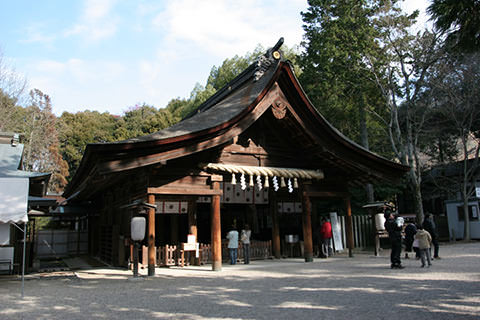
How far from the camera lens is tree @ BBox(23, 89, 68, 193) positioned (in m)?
30.6

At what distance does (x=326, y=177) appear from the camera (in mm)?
14195

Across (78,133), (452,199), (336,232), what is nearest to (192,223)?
(336,232)

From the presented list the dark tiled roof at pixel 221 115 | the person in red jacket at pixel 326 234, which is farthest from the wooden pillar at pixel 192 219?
the person in red jacket at pixel 326 234

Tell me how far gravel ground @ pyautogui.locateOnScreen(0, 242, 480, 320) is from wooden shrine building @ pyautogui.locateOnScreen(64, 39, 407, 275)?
198cm

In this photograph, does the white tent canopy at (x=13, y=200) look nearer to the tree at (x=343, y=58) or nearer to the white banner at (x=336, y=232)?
the white banner at (x=336, y=232)

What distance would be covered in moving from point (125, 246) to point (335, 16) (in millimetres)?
18795

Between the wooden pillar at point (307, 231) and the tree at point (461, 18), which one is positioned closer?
A: the tree at point (461, 18)

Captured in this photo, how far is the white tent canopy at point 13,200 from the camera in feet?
25.8

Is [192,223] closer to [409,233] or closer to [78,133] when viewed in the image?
[409,233]

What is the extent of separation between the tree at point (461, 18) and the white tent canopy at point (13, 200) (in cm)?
1067

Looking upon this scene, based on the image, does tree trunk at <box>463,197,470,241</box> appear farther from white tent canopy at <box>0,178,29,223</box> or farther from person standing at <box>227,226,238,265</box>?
white tent canopy at <box>0,178,29,223</box>

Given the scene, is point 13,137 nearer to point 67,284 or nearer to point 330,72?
point 67,284

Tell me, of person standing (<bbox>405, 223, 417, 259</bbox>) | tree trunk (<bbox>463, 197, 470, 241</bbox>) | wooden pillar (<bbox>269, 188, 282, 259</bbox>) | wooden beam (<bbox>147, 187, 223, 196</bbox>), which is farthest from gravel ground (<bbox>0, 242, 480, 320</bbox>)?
tree trunk (<bbox>463, 197, 470, 241</bbox>)

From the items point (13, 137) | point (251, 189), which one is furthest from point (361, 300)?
point (13, 137)
